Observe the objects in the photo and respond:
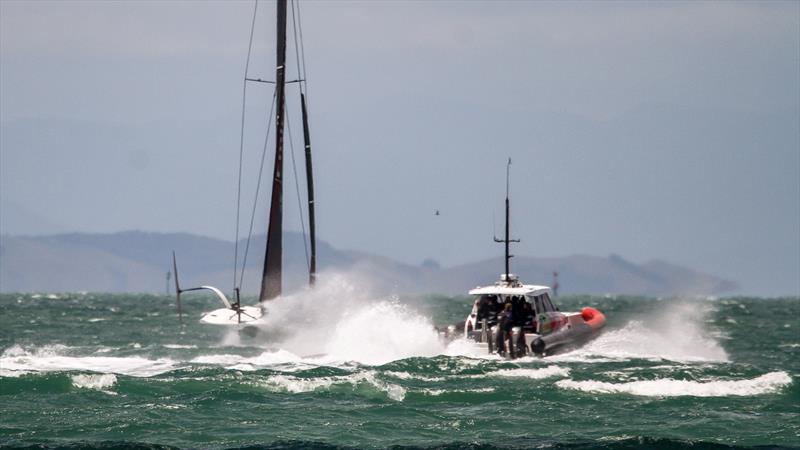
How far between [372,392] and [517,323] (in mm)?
10589

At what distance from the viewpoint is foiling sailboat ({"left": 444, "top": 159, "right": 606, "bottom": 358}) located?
38062 millimetres

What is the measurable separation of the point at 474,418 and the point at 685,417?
465cm

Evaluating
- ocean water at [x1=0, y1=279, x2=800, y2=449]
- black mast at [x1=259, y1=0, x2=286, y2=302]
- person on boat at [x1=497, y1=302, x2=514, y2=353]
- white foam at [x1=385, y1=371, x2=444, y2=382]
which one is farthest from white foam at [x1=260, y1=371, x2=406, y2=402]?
black mast at [x1=259, y1=0, x2=286, y2=302]

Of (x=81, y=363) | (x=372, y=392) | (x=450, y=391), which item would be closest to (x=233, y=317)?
(x=81, y=363)

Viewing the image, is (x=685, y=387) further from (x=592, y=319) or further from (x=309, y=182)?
(x=309, y=182)

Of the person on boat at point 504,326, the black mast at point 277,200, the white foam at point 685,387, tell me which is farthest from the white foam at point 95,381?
the person on boat at point 504,326

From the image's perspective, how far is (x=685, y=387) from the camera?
31.7 m

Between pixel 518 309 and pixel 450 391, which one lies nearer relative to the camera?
pixel 450 391

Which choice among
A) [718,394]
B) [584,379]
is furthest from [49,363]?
[718,394]

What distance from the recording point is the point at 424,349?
134 feet

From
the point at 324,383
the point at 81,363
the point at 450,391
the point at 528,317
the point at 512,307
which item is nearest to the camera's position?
the point at 450,391

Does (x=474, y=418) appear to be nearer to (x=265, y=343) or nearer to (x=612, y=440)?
(x=612, y=440)

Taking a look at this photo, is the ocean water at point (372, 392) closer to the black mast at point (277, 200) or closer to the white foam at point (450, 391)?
the white foam at point (450, 391)

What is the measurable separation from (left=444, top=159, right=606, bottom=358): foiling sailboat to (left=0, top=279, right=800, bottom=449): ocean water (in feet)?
2.25
